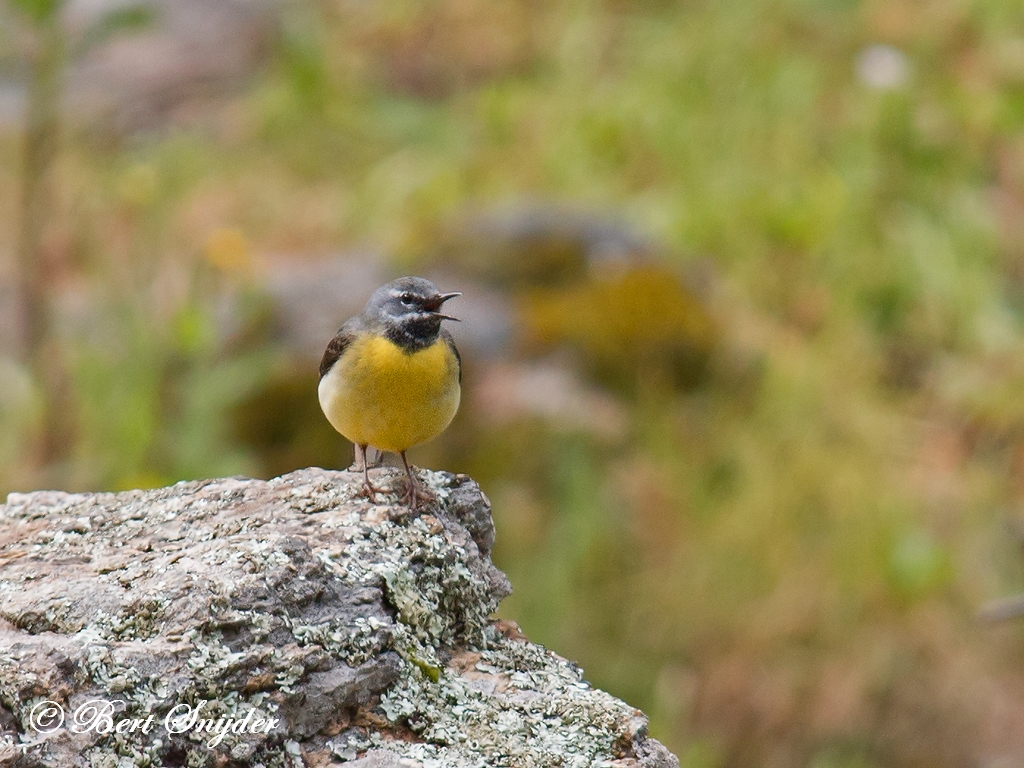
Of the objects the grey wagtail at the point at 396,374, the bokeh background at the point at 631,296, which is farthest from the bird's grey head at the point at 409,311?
the bokeh background at the point at 631,296

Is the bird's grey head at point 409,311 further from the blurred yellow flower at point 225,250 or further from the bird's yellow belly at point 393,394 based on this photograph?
the blurred yellow flower at point 225,250

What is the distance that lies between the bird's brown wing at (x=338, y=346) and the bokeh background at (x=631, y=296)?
1892 millimetres

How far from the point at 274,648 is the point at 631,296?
6214 mm

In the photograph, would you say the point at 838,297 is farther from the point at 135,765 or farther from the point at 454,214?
the point at 135,765

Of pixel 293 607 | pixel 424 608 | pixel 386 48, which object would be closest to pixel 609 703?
pixel 424 608

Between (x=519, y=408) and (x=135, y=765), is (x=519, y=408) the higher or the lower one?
the higher one

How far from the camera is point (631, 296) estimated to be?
8562 millimetres

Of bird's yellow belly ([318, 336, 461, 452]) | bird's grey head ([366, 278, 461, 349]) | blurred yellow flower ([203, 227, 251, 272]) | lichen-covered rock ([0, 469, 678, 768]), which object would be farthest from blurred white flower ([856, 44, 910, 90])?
lichen-covered rock ([0, 469, 678, 768])

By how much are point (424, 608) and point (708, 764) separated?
3.62 m

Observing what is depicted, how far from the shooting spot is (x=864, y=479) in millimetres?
7770

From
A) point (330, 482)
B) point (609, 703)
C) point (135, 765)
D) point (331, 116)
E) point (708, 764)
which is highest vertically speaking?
point (331, 116)

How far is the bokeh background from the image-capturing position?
693cm

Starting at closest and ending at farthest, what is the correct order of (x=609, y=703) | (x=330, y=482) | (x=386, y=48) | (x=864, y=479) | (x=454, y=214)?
(x=609, y=703), (x=330, y=482), (x=864, y=479), (x=454, y=214), (x=386, y=48)

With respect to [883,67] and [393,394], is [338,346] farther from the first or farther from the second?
[883,67]
